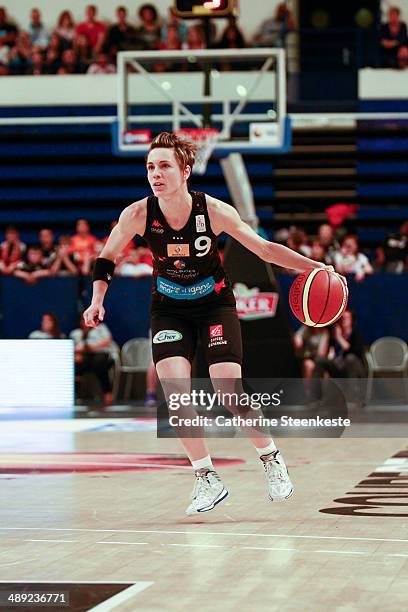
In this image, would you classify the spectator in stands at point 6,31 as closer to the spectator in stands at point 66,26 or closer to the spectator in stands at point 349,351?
the spectator in stands at point 66,26

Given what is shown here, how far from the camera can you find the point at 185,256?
654cm

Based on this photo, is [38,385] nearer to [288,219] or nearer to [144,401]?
[144,401]

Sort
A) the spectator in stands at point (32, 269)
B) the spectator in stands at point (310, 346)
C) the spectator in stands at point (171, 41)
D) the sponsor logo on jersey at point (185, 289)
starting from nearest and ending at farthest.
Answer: the sponsor logo on jersey at point (185, 289) < the spectator in stands at point (310, 346) < the spectator in stands at point (32, 269) < the spectator in stands at point (171, 41)

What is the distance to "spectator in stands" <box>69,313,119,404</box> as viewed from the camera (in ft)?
50.3

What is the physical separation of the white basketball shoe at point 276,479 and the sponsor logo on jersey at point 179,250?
1.33 meters

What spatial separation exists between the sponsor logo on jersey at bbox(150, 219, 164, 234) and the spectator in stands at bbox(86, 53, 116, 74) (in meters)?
14.2

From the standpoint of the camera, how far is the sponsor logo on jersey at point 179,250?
21.4 feet

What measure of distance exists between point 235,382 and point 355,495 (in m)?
1.49

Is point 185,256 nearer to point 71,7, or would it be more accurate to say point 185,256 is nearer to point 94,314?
point 94,314

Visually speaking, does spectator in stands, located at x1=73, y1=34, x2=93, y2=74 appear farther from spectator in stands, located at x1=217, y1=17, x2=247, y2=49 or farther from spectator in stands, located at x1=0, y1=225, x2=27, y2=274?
spectator in stands, located at x1=0, y1=225, x2=27, y2=274

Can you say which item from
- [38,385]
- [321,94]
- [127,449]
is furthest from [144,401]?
[321,94]

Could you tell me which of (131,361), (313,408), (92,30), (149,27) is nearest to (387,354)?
(313,408)

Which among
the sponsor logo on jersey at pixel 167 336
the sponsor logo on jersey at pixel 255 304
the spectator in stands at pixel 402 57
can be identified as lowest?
the sponsor logo on jersey at pixel 255 304

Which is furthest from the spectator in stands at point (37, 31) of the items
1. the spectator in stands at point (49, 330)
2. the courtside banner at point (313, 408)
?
the courtside banner at point (313, 408)
